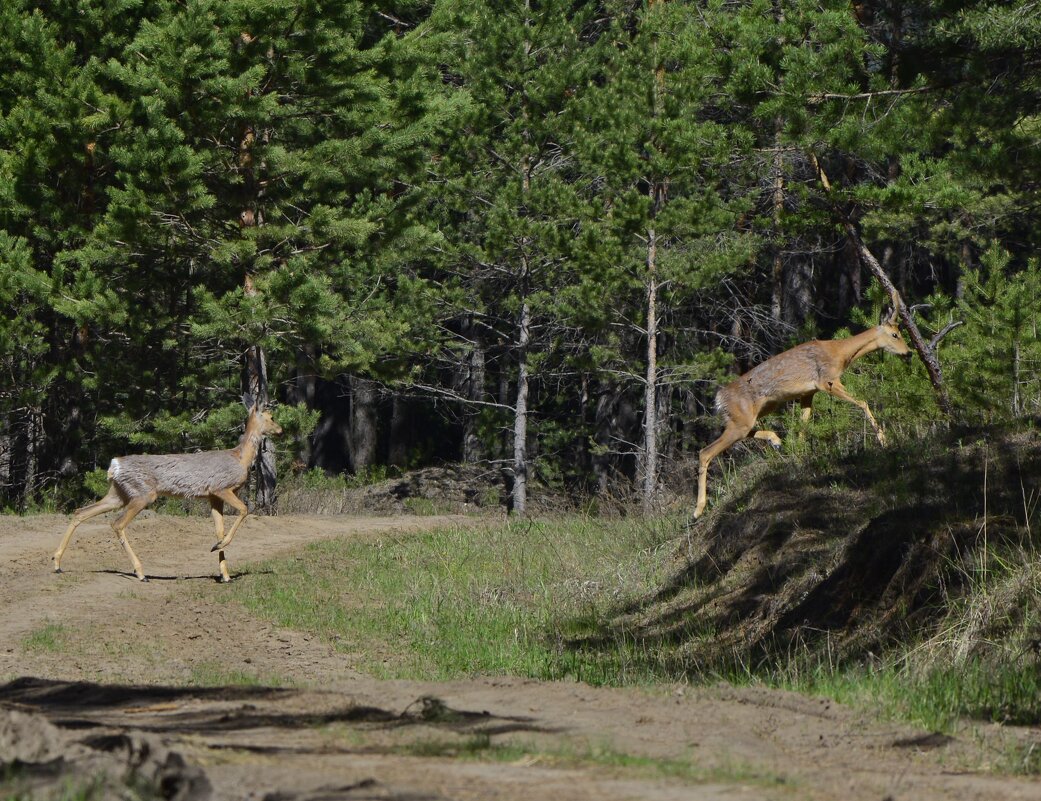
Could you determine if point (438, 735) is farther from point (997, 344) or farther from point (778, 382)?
point (997, 344)

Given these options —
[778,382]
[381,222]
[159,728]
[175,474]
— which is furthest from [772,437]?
[381,222]

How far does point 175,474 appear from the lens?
A: 17641 millimetres

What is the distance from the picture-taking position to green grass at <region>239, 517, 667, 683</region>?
12359mm

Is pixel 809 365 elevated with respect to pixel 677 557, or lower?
elevated

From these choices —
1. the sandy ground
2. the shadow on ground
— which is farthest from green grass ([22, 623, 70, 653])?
the shadow on ground

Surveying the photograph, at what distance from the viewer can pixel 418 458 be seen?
4544 centimetres

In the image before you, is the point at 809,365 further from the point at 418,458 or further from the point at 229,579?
the point at 418,458

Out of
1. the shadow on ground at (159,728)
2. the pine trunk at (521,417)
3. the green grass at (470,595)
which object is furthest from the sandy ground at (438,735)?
the pine trunk at (521,417)

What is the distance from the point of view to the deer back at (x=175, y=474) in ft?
57.4

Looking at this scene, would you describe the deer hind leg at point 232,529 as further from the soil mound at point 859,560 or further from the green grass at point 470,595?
the soil mound at point 859,560

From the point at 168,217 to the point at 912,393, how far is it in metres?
14.3

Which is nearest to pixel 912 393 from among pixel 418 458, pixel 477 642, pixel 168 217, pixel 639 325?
pixel 477 642

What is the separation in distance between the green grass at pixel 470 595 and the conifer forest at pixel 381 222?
3.78 metres

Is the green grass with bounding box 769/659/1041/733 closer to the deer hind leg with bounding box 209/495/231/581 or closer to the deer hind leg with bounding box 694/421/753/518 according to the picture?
the deer hind leg with bounding box 694/421/753/518
